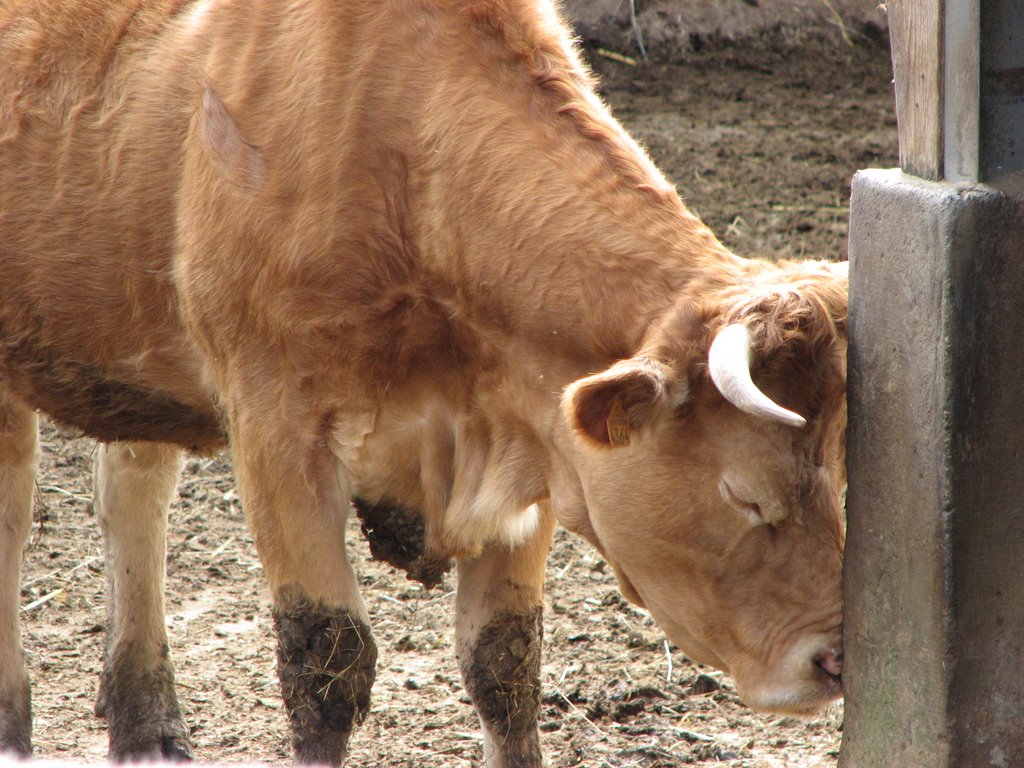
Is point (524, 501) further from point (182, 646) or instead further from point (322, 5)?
point (182, 646)

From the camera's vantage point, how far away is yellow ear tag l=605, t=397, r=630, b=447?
9.61 ft

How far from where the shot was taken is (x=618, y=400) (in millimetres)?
2918

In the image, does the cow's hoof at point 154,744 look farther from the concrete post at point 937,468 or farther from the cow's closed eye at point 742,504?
the concrete post at point 937,468

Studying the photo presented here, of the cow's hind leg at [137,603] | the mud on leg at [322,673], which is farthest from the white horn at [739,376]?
the cow's hind leg at [137,603]

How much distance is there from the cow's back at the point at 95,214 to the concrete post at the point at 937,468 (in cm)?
183

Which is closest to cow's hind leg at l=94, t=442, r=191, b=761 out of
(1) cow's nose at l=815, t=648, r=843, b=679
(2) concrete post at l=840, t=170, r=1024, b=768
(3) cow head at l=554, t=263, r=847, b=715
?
(3) cow head at l=554, t=263, r=847, b=715

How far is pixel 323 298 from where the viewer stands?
346cm

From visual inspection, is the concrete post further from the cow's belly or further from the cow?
the cow's belly

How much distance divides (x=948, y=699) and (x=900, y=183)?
1.01 meters

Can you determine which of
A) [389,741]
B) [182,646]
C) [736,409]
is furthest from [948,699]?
[182,646]

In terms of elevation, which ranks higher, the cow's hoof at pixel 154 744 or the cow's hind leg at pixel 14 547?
the cow's hind leg at pixel 14 547

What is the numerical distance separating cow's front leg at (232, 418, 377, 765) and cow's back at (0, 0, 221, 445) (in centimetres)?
44

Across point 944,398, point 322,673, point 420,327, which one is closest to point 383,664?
point 322,673

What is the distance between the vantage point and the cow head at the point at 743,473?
292 centimetres
